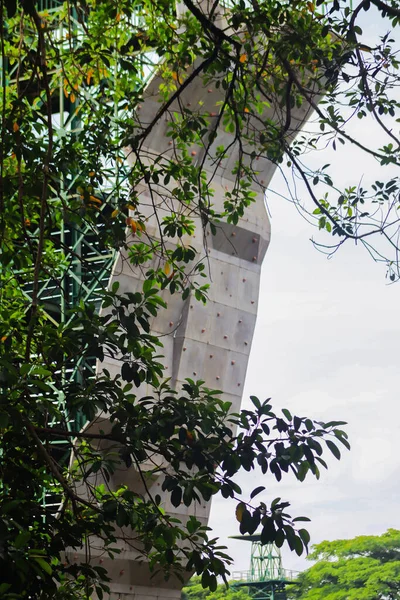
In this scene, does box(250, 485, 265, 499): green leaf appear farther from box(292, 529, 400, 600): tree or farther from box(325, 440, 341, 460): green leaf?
box(292, 529, 400, 600): tree

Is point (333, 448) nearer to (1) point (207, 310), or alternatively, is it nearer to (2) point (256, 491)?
(2) point (256, 491)

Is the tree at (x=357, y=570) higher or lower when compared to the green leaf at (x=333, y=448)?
higher

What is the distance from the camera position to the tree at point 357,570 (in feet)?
76.6

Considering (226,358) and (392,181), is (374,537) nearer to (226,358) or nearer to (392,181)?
(226,358)

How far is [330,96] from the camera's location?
4.89 metres

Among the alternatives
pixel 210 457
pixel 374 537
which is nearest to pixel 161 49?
pixel 210 457

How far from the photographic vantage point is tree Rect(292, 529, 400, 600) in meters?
23.3

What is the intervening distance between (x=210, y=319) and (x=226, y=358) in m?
0.63

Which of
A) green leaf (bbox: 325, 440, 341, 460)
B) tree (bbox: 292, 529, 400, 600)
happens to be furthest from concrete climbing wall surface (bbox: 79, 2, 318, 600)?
tree (bbox: 292, 529, 400, 600)

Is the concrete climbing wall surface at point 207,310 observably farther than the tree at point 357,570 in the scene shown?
No

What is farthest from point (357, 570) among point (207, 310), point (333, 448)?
point (333, 448)

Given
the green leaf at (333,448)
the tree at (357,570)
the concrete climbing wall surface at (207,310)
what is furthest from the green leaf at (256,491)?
the tree at (357,570)

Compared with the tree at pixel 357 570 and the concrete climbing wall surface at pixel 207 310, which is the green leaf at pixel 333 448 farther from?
the tree at pixel 357 570

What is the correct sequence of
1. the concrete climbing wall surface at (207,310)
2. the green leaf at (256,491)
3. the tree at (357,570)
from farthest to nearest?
1. the tree at (357,570)
2. the concrete climbing wall surface at (207,310)
3. the green leaf at (256,491)
